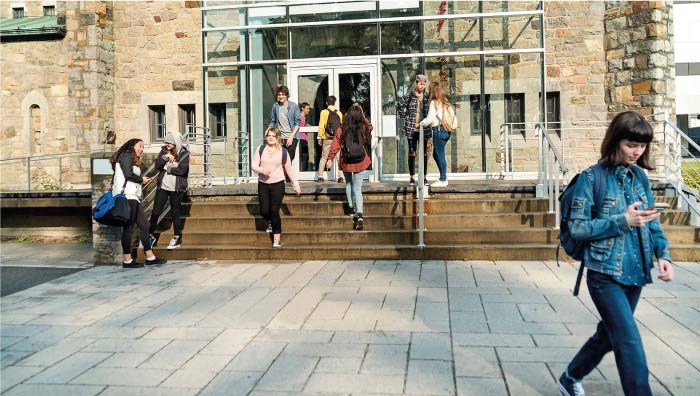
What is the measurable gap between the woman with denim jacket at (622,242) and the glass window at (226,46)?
36.5ft

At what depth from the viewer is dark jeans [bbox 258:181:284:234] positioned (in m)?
8.25

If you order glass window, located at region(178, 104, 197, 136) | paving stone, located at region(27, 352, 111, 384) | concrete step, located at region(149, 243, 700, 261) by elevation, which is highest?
glass window, located at region(178, 104, 197, 136)

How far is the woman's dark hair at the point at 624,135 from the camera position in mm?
2867

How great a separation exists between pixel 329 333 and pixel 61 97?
16.1m

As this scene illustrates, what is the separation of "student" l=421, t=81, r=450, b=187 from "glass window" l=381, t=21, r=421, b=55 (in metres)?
3.58

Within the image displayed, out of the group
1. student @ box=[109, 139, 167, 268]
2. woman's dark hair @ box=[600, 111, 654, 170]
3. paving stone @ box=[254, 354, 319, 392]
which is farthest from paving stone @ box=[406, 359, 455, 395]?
student @ box=[109, 139, 167, 268]

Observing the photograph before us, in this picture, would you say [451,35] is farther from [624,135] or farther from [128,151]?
[624,135]

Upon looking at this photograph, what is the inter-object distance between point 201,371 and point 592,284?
99.8 inches

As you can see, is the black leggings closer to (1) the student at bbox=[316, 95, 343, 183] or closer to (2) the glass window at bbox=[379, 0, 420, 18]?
(1) the student at bbox=[316, 95, 343, 183]

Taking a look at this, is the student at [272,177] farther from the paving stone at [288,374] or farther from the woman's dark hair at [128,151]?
the paving stone at [288,374]

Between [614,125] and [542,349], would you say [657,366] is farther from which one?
[614,125]

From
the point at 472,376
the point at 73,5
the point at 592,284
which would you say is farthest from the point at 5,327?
the point at 73,5

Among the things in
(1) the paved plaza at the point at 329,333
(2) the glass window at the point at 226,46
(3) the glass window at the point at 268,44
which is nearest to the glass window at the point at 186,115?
(2) the glass window at the point at 226,46

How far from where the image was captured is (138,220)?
7.98 meters
